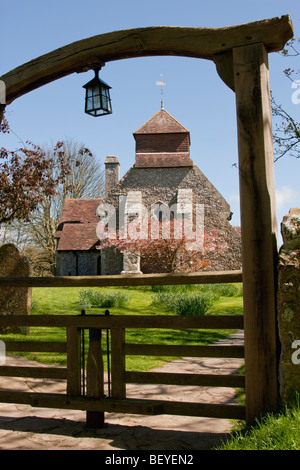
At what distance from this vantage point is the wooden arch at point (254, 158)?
354cm

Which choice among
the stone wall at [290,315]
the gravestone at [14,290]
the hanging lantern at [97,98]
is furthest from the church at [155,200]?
the stone wall at [290,315]

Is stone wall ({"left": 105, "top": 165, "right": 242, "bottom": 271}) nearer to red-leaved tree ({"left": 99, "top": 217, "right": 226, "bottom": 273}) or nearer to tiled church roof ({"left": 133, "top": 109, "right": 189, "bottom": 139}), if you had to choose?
red-leaved tree ({"left": 99, "top": 217, "right": 226, "bottom": 273})

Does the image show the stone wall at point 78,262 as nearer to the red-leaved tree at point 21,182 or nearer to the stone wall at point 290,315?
the red-leaved tree at point 21,182

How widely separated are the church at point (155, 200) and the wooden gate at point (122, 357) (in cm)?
2058

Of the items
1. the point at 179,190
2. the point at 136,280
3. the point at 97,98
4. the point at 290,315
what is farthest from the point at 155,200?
the point at 290,315

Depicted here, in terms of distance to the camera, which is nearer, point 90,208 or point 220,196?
point 220,196

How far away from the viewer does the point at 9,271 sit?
28.1 feet

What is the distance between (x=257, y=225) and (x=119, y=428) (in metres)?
2.12

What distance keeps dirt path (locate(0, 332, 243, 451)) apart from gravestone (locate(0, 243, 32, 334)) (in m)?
3.04

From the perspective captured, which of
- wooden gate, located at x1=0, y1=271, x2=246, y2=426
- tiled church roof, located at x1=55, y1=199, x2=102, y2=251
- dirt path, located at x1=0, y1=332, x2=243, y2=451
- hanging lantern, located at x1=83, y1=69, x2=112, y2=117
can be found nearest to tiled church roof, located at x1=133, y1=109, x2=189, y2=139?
tiled church roof, located at x1=55, y1=199, x2=102, y2=251

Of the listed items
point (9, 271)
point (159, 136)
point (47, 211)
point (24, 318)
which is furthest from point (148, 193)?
point (24, 318)

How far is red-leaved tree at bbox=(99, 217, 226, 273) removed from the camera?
21.3 metres
